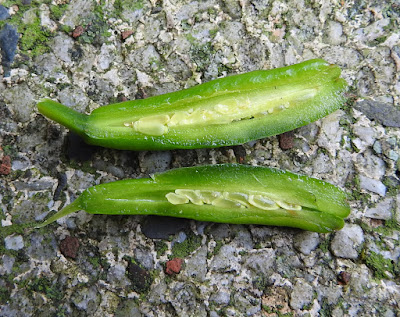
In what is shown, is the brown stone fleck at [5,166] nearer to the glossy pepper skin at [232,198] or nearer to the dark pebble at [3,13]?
the glossy pepper skin at [232,198]

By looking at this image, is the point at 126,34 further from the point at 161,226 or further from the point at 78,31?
the point at 161,226

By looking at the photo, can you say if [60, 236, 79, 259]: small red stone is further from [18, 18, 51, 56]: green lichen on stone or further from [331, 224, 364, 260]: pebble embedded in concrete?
[331, 224, 364, 260]: pebble embedded in concrete

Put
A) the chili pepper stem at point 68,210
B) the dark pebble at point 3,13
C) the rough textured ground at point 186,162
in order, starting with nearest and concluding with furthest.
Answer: the chili pepper stem at point 68,210 < the rough textured ground at point 186,162 < the dark pebble at point 3,13

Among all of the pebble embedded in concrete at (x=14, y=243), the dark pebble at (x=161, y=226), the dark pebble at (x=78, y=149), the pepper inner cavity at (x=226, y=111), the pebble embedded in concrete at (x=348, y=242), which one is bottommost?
the pebble embedded in concrete at (x=348, y=242)

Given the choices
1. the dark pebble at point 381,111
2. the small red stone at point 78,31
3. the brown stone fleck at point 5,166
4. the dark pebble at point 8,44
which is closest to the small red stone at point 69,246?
the brown stone fleck at point 5,166

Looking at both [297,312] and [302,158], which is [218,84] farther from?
[297,312]

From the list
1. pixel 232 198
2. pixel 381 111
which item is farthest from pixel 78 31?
pixel 381 111
